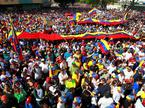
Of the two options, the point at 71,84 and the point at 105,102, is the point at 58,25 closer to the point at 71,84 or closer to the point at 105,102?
the point at 71,84

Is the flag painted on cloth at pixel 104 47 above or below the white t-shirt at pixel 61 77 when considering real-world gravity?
below

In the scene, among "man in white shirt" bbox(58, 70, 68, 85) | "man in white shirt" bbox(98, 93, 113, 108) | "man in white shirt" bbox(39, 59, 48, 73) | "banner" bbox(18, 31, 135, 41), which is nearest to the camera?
"man in white shirt" bbox(98, 93, 113, 108)

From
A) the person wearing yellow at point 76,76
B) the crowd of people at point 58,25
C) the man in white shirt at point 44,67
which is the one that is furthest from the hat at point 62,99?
the crowd of people at point 58,25

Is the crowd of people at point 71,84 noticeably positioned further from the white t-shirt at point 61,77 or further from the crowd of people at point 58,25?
the crowd of people at point 58,25

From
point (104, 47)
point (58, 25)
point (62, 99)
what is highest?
point (62, 99)

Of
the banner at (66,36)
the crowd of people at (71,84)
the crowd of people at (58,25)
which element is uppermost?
the crowd of people at (71,84)

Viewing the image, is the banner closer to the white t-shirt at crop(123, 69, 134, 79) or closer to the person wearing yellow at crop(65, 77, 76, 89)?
the white t-shirt at crop(123, 69, 134, 79)

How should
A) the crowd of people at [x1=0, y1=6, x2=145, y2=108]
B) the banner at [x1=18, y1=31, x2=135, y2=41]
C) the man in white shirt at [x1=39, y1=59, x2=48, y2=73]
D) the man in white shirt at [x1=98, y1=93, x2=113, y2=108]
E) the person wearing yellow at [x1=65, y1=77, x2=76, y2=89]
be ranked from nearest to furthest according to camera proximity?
the man in white shirt at [x1=98, y1=93, x2=113, y2=108], the crowd of people at [x1=0, y1=6, x2=145, y2=108], the person wearing yellow at [x1=65, y1=77, x2=76, y2=89], the man in white shirt at [x1=39, y1=59, x2=48, y2=73], the banner at [x1=18, y1=31, x2=135, y2=41]

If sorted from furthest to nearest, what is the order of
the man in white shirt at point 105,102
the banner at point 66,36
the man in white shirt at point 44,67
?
1. the banner at point 66,36
2. the man in white shirt at point 44,67
3. the man in white shirt at point 105,102

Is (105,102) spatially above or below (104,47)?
above

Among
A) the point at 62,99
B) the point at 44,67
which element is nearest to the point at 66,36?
the point at 44,67

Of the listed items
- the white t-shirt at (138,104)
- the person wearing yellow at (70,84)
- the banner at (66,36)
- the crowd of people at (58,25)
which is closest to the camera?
the white t-shirt at (138,104)

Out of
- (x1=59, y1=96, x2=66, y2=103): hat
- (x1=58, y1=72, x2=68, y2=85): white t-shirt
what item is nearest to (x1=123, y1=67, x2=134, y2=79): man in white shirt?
(x1=58, y1=72, x2=68, y2=85): white t-shirt

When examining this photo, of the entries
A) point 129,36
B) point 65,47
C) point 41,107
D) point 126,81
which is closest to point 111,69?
point 126,81
